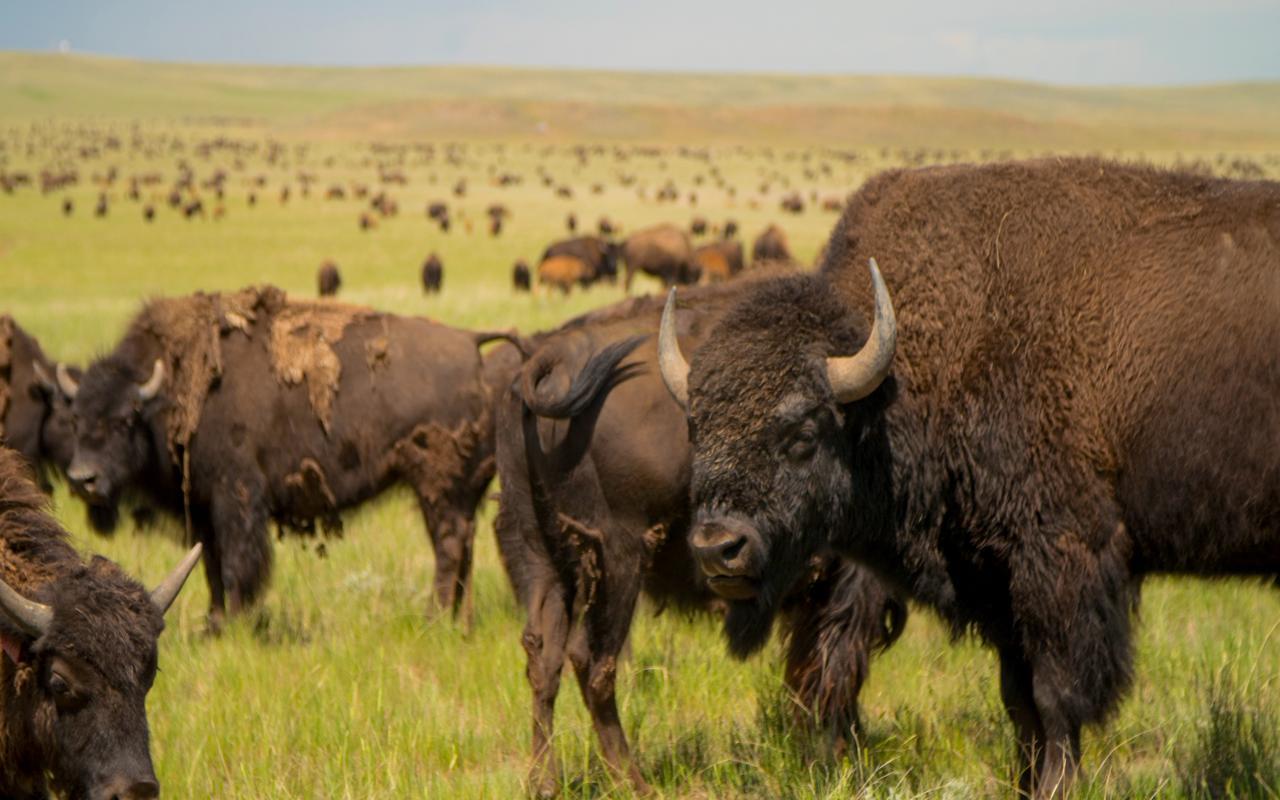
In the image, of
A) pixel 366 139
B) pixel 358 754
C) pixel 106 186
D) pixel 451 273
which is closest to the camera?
pixel 358 754

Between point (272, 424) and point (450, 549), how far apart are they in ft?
4.72

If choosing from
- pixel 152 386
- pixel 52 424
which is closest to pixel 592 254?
pixel 52 424

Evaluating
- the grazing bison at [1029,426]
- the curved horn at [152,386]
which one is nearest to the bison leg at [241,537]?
the curved horn at [152,386]

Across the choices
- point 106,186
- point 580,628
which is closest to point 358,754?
point 580,628

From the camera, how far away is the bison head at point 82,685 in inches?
159

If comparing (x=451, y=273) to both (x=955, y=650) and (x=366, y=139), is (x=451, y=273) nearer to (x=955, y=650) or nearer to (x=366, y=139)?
(x=955, y=650)

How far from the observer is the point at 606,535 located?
17.0ft

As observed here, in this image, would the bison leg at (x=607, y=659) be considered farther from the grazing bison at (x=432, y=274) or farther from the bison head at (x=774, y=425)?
the grazing bison at (x=432, y=274)

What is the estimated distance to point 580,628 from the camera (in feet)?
17.1

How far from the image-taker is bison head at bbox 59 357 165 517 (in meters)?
7.84

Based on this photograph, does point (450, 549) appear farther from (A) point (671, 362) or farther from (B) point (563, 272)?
(B) point (563, 272)

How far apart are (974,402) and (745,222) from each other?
4835 cm

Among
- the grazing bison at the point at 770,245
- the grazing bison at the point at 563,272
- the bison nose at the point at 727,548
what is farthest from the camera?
the grazing bison at the point at 770,245

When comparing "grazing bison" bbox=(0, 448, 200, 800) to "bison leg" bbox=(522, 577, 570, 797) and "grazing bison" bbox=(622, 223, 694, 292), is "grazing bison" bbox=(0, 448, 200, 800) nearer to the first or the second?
"bison leg" bbox=(522, 577, 570, 797)
